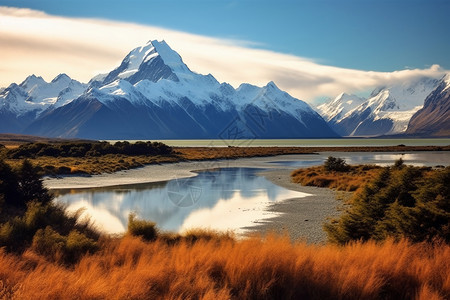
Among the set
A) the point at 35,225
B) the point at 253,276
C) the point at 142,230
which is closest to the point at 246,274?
the point at 253,276

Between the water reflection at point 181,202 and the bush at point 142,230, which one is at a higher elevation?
the bush at point 142,230

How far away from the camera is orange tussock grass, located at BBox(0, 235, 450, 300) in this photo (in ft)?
21.8

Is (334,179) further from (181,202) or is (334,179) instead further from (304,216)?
(304,216)

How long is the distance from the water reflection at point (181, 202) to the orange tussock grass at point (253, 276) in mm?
9295

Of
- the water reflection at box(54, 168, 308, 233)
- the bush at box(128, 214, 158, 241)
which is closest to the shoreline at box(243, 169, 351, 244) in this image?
the water reflection at box(54, 168, 308, 233)

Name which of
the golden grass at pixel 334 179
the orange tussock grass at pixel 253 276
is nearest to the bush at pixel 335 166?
the golden grass at pixel 334 179

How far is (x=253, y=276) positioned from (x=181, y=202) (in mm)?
20639

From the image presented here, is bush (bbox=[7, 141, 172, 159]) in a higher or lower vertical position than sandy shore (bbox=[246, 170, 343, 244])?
higher

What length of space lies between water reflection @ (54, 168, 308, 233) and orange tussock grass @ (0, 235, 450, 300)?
9295 millimetres

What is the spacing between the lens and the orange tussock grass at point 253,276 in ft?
21.8

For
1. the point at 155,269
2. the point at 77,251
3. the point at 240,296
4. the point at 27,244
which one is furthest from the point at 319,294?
the point at 27,244

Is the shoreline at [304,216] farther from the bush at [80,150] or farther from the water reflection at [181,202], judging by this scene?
the bush at [80,150]

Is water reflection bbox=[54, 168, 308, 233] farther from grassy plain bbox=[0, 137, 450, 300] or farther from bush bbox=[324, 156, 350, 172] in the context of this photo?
bush bbox=[324, 156, 350, 172]

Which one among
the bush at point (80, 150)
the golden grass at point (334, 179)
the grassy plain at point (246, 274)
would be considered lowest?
the golden grass at point (334, 179)
